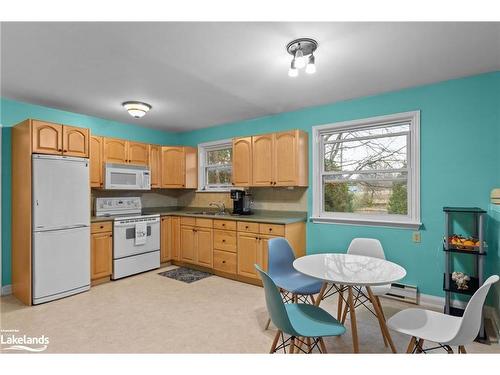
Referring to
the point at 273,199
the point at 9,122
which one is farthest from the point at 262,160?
the point at 9,122

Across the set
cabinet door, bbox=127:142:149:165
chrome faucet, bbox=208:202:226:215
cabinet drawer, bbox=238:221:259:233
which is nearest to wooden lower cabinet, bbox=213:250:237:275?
cabinet drawer, bbox=238:221:259:233

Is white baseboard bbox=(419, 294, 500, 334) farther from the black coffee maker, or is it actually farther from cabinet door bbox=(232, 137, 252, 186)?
cabinet door bbox=(232, 137, 252, 186)

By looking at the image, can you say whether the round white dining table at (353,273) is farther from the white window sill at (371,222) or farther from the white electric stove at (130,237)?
the white electric stove at (130,237)

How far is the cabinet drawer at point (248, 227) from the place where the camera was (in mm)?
3748

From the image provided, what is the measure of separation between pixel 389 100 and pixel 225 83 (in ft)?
6.53

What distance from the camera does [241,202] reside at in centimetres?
430

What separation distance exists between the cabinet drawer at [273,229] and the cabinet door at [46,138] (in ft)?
8.94

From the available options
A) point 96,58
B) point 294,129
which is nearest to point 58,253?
point 96,58

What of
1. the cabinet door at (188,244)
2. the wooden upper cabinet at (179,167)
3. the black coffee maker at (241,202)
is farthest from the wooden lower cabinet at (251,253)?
the wooden upper cabinet at (179,167)

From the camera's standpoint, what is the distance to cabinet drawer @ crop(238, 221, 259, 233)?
3748 millimetres

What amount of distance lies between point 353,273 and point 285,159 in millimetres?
2105

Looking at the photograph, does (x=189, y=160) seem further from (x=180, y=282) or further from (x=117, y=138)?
(x=180, y=282)

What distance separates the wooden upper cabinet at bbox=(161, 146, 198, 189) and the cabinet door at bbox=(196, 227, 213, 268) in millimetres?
1115

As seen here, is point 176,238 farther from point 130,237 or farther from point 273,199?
point 273,199
